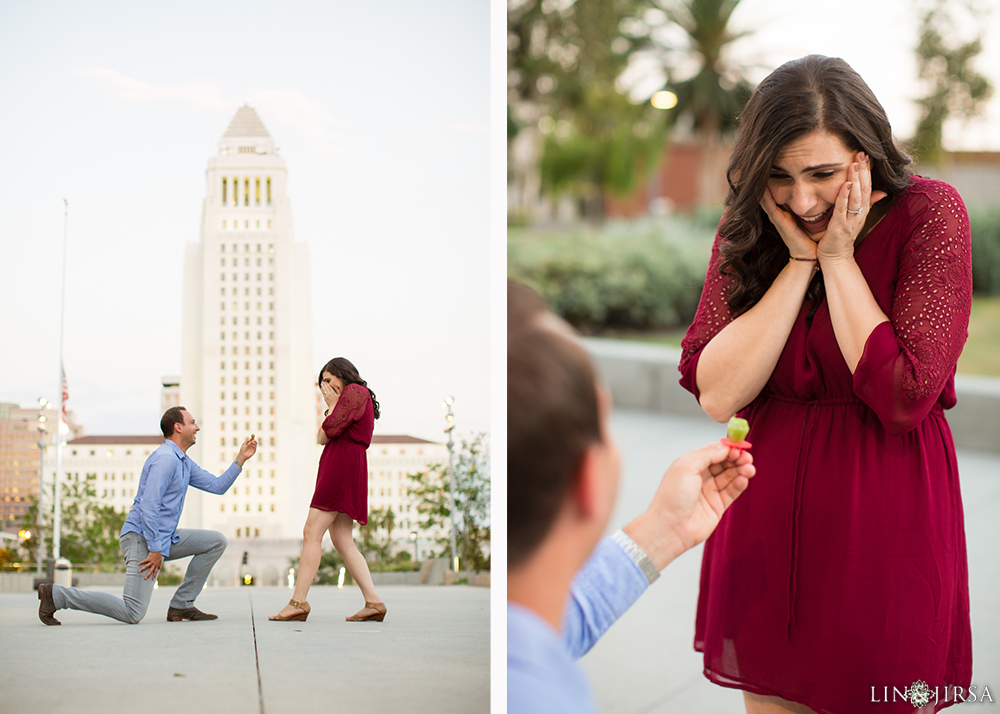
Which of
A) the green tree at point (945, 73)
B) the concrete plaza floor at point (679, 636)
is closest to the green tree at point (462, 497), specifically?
the concrete plaza floor at point (679, 636)

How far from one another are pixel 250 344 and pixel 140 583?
659 mm

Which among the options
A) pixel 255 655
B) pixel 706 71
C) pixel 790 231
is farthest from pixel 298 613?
pixel 706 71

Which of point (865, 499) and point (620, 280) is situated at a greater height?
point (620, 280)

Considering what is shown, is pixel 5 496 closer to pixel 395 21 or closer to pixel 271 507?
pixel 271 507

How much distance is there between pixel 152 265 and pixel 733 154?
4.84ft

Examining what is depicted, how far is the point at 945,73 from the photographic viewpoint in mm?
7129

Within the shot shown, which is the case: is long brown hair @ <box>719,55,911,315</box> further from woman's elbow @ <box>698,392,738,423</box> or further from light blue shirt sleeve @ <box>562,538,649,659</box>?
light blue shirt sleeve @ <box>562,538,649,659</box>

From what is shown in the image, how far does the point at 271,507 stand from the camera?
2.11 meters

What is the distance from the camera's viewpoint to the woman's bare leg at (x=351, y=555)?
2127 mm

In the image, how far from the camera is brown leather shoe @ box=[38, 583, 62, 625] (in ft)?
6.40

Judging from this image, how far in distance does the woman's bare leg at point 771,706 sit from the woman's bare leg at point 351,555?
0.99 metres

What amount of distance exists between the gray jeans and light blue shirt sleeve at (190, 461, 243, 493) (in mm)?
116

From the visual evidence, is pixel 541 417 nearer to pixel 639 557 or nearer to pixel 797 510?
pixel 639 557

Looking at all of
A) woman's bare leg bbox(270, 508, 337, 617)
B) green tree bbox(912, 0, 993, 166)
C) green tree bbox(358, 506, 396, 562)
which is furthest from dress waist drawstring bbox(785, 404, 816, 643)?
green tree bbox(912, 0, 993, 166)
